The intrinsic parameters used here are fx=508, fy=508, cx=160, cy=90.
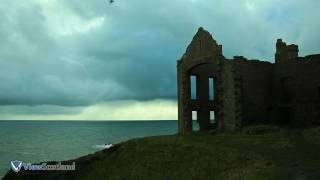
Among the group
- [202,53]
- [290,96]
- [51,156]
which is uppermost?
[202,53]

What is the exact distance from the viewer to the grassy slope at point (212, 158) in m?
26.2

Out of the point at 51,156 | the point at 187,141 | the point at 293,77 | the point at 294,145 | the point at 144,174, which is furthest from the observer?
the point at 51,156

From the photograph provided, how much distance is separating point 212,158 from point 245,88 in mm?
16368

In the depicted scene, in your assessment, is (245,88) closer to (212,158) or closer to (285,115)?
(285,115)

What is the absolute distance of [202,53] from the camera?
46906 mm

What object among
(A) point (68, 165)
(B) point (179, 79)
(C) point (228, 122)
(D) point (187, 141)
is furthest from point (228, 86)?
(A) point (68, 165)

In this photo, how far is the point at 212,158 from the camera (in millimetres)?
29750

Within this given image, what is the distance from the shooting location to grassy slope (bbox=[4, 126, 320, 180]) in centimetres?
2623

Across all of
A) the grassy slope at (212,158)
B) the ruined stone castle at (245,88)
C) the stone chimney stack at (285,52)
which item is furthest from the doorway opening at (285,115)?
the grassy slope at (212,158)

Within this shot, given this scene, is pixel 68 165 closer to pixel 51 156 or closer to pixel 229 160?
pixel 229 160

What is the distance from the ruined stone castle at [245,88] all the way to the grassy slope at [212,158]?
4.45 metres

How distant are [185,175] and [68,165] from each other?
11718 millimetres

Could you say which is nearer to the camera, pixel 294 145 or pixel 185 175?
pixel 185 175

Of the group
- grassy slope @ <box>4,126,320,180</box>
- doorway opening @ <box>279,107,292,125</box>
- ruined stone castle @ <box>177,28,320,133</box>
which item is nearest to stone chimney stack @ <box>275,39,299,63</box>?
ruined stone castle @ <box>177,28,320,133</box>
